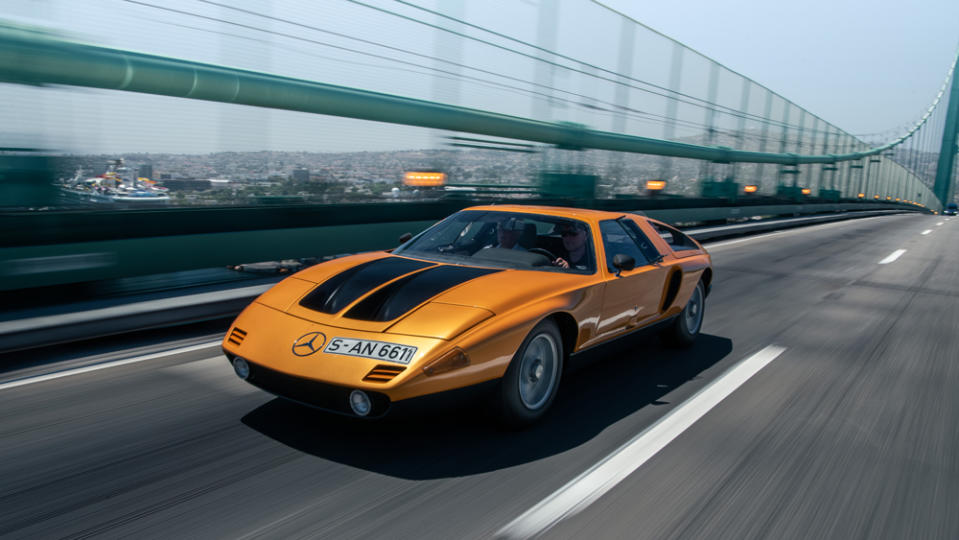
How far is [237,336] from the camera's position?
397 cm

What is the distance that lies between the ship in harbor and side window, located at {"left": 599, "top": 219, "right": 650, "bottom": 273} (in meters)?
4.24

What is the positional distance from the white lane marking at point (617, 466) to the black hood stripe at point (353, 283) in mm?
1524

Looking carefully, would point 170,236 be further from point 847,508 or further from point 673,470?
point 847,508

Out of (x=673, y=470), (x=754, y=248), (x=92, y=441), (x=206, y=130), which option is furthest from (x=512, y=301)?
(x=754, y=248)

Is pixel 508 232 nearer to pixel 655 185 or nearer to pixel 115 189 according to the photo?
pixel 115 189

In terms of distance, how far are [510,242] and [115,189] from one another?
12.3ft

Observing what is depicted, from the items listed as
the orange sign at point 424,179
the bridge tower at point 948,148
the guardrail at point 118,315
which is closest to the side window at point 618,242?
the guardrail at point 118,315

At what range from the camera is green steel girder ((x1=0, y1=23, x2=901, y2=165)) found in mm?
Result: 5582

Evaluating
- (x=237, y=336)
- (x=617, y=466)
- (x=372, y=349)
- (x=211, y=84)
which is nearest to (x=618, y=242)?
(x=617, y=466)

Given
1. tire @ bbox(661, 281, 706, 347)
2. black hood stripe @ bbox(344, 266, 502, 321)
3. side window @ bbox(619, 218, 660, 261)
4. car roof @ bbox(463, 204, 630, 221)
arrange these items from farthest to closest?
tire @ bbox(661, 281, 706, 347), side window @ bbox(619, 218, 660, 261), car roof @ bbox(463, 204, 630, 221), black hood stripe @ bbox(344, 266, 502, 321)

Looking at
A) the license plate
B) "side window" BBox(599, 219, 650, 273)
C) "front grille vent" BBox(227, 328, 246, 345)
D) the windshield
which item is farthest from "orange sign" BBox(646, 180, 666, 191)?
the license plate

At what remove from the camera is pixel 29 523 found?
2820 millimetres

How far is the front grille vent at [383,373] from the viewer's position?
132 inches

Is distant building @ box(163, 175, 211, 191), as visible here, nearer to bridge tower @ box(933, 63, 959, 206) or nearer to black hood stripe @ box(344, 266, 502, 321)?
black hood stripe @ box(344, 266, 502, 321)
